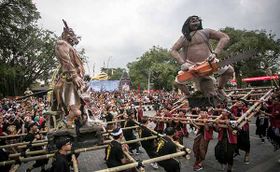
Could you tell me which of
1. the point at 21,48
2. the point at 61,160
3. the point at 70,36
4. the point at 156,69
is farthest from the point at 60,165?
the point at 156,69

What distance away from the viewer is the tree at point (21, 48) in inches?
994

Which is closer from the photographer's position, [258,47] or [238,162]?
[238,162]

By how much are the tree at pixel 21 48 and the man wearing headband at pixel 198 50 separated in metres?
22.5

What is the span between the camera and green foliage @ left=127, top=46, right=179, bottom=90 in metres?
46.9

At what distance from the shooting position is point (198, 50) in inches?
261

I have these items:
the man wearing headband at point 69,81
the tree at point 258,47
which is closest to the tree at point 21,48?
the man wearing headband at point 69,81

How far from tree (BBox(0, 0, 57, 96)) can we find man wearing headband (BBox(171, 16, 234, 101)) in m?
22.5

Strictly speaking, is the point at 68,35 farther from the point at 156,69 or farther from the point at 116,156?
the point at 156,69

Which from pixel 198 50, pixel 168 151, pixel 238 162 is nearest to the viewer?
pixel 168 151

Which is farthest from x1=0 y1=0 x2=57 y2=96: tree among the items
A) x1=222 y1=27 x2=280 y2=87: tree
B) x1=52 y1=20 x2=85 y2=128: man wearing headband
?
x1=222 y1=27 x2=280 y2=87: tree

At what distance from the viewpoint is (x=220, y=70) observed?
21.3 feet

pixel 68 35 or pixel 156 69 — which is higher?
pixel 156 69

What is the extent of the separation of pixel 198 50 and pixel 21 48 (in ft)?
92.9

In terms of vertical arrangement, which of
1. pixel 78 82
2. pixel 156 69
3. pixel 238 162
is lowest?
pixel 238 162
